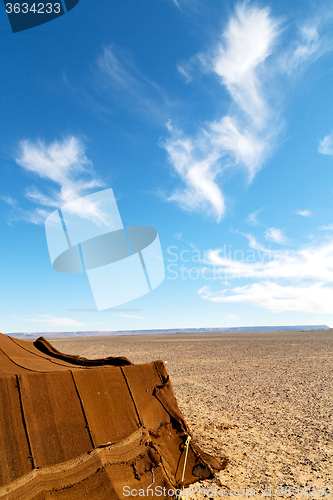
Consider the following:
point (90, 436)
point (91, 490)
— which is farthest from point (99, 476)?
point (90, 436)

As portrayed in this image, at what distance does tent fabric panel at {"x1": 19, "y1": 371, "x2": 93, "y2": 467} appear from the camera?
452 cm

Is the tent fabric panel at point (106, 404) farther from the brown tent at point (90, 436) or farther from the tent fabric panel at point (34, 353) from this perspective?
the tent fabric panel at point (34, 353)

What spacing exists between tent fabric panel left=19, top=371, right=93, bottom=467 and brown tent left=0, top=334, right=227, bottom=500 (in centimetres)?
1

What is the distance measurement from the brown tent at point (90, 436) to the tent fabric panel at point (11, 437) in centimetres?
1

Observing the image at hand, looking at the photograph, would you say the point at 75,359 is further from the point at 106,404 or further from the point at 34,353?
the point at 106,404

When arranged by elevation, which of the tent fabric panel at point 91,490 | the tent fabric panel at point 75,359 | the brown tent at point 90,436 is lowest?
the tent fabric panel at point 91,490

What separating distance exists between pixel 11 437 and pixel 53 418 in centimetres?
64

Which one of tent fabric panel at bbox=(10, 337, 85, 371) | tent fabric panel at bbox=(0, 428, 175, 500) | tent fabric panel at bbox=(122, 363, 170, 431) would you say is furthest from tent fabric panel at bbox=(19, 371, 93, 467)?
tent fabric panel at bbox=(10, 337, 85, 371)

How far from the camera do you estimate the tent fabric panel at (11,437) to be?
4.17m

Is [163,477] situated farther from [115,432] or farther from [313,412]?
[313,412]

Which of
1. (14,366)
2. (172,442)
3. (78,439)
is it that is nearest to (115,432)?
(78,439)

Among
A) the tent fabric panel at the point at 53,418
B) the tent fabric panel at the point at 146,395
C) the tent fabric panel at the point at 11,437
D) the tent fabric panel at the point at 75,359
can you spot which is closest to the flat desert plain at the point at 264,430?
the tent fabric panel at the point at 146,395

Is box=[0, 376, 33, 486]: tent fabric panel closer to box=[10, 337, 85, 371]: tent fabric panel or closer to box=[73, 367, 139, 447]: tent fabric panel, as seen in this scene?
box=[73, 367, 139, 447]: tent fabric panel

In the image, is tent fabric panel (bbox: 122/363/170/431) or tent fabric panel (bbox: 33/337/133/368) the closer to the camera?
tent fabric panel (bbox: 122/363/170/431)
